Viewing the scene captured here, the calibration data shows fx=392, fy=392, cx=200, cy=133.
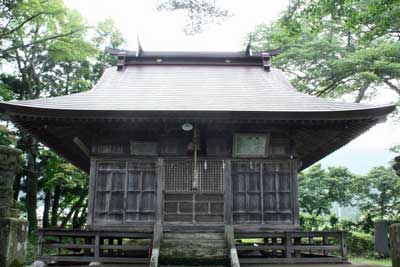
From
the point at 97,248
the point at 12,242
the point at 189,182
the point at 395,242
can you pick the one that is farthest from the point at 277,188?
the point at 12,242

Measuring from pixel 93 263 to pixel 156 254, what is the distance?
1896mm

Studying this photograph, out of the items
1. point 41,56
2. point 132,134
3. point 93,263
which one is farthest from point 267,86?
point 41,56

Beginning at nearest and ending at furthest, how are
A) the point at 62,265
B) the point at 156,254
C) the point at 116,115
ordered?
the point at 156,254 → the point at 116,115 → the point at 62,265

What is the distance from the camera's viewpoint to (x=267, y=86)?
11.7m

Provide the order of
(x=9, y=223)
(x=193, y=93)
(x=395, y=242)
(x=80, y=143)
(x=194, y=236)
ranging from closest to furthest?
(x=9, y=223), (x=395, y=242), (x=194, y=236), (x=80, y=143), (x=193, y=93)

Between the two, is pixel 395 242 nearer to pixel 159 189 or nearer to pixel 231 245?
pixel 231 245

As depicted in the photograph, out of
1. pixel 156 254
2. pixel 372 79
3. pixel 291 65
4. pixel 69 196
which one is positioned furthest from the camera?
pixel 69 196

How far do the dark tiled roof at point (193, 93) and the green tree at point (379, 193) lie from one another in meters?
10.8

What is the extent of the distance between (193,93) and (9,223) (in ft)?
21.4

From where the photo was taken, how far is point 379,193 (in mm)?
20906

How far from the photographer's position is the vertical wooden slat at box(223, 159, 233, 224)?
31.4ft

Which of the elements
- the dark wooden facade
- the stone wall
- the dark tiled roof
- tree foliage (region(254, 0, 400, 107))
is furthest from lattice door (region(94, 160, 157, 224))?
tree foliage (region(254, 0, 400, 107))

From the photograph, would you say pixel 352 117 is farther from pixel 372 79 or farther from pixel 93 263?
pixel 372 79

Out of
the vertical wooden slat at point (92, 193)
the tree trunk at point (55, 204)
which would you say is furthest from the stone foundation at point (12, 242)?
the tree trunk at point (55, 204)
